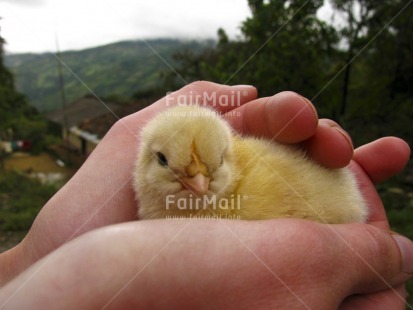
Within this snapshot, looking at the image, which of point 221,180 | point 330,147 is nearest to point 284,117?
point 330,147

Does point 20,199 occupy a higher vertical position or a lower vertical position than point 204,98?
lower

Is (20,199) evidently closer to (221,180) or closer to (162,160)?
(162,160)

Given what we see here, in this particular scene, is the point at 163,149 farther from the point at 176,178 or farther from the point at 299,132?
the point at 299,132

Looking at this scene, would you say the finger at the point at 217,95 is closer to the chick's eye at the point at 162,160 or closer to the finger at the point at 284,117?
the finger at the point at 284,117

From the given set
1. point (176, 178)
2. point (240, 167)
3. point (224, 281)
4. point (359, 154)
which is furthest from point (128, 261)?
point (359, 154)

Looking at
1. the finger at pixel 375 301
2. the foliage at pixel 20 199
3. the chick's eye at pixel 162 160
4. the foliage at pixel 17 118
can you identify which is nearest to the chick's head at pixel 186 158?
the chick's eye at pixel 162 160

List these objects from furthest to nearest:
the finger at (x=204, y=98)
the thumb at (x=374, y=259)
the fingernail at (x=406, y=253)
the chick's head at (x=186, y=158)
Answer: the finger at (x=204, y=98) → the fingernail at (x=406, y=253) → the chick's head at (x=186, y=158) → the thumb at (x=374, y=259)
